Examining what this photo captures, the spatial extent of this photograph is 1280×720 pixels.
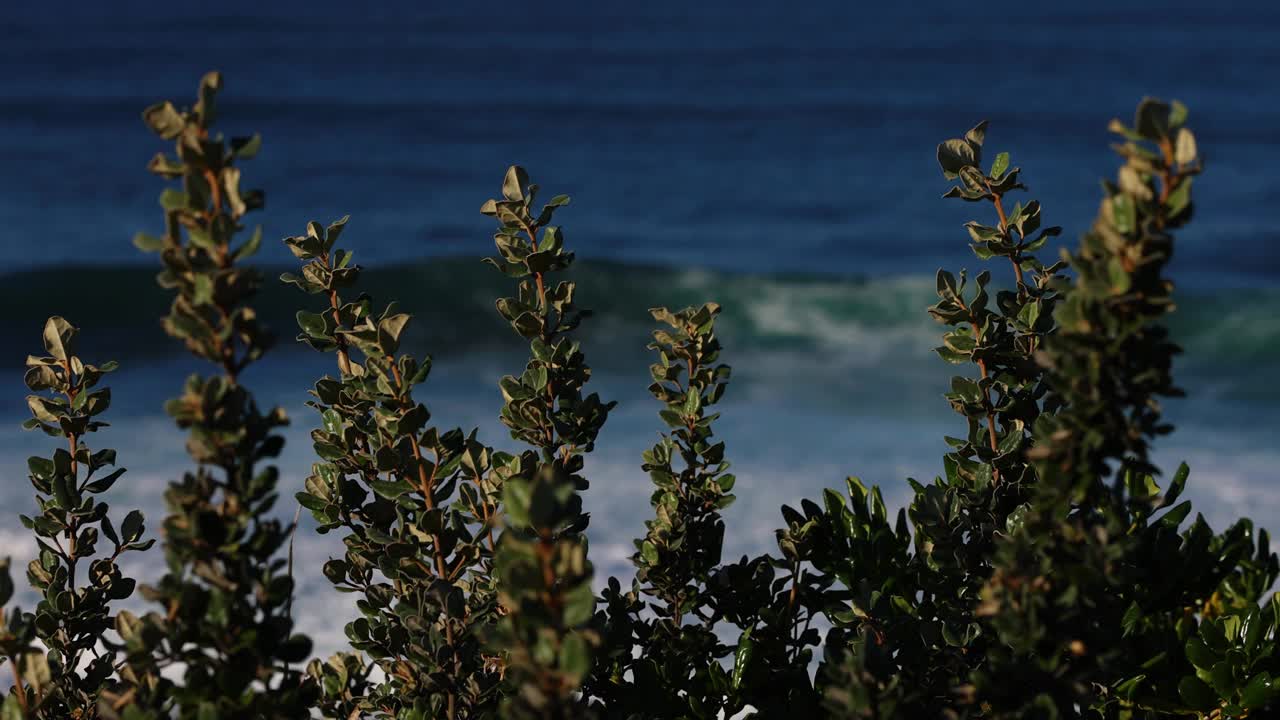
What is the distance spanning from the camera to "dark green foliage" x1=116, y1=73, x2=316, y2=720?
1340 mm

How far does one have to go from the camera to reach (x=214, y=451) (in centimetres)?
134

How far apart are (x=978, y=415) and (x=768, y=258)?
9529mm

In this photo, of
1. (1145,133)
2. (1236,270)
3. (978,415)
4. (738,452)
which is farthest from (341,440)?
(1236,270)

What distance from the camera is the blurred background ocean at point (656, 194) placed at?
23.8 feet

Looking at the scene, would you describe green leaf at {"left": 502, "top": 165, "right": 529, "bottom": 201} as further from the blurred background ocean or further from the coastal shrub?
the blurred background ocean

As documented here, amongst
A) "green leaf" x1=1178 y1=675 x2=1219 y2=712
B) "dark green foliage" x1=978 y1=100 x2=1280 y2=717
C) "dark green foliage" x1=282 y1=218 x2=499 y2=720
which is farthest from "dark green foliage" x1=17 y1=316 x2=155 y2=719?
"green leaf" x1=1178 y1=675 x2=1219 y2=712

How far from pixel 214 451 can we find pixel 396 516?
0.63 metres

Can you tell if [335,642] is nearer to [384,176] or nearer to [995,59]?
[384,176]

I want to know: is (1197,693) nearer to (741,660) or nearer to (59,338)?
(741,660)

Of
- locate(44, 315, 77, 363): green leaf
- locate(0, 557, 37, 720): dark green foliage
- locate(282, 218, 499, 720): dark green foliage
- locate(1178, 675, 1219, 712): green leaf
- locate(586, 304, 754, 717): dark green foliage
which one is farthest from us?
locate(1178, 675, 1219, 712): green leaf

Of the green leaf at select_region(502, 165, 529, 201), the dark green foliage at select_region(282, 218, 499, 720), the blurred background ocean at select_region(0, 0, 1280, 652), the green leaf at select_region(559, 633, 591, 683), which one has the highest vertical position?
the blurred background ocean at select_region(0, 0, 1280, 652)

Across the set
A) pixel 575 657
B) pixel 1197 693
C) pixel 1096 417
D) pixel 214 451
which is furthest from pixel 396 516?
pixel 1197 693

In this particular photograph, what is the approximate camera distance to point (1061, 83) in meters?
19.3

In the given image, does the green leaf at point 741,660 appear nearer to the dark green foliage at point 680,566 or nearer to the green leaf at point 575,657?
the dark green foliage at point 680,566
